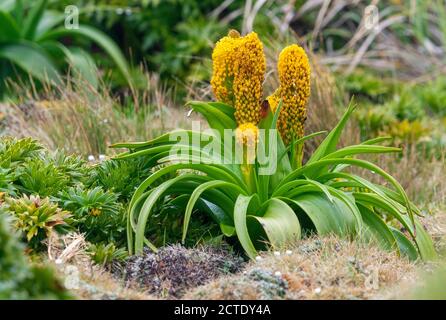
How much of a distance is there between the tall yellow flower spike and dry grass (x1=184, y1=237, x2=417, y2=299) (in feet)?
2.23

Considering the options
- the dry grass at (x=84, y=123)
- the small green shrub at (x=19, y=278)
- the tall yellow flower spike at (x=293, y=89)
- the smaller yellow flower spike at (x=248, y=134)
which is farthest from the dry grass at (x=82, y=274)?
the dry grass at (x=84, y=123)

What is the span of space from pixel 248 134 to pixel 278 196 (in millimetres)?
444

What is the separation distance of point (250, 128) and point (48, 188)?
1.04 metres

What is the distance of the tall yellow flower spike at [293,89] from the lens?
3857 millimetres

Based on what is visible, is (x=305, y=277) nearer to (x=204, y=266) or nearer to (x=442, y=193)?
(x=204, y=266)

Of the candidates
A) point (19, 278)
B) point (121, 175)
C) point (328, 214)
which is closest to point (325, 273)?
point (328, 214)

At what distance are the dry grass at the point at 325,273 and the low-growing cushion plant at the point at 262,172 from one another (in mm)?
170

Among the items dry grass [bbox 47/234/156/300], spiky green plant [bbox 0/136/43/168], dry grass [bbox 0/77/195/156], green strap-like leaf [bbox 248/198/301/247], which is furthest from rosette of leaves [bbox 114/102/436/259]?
dry grass [bbox 0/77/195/156]

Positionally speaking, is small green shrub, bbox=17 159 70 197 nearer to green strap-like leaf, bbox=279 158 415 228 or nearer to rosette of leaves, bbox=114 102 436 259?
rosette of leaves, bbox=114 102 436 259

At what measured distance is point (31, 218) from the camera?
3.37m

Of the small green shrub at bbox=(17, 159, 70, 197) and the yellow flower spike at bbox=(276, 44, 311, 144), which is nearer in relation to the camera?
the small green shrub at bbox=(17, 159, 70, 197)

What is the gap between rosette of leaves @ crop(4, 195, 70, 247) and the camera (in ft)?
11.0

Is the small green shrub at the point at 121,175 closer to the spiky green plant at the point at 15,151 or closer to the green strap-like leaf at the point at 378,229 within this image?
the spiky green plant at the point at 15,151
